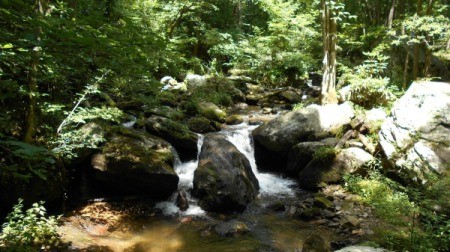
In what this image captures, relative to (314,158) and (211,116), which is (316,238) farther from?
(211,116)

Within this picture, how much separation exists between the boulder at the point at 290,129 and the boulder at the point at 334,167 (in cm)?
124

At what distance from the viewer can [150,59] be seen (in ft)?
18.3

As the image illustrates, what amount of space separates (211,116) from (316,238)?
753 cm

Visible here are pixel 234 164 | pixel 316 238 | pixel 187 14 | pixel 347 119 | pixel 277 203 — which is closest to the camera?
pixel 316 238

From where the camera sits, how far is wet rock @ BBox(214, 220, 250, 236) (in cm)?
632

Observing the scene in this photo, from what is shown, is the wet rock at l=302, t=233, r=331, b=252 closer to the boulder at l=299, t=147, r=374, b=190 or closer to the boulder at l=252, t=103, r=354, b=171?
the boulder at l=299, t=147, r=374, b=190

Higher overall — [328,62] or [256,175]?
[328,62]

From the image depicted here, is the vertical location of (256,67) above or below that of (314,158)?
above

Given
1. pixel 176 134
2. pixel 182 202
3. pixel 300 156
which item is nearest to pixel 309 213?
pixel 300 156

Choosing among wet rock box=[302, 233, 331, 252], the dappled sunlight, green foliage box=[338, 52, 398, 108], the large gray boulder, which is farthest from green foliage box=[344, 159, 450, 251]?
green foliage box=[338, 52, 398, 108]

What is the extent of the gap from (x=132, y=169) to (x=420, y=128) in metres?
7.28

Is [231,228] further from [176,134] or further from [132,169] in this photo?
[176,134]

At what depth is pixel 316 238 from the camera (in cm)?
553

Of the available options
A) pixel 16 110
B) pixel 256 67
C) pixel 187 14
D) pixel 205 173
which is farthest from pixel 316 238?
pixel 187 14
